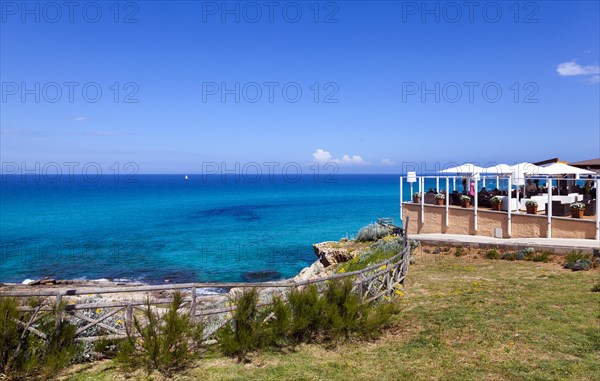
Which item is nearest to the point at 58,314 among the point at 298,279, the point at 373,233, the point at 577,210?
the point at 298,279

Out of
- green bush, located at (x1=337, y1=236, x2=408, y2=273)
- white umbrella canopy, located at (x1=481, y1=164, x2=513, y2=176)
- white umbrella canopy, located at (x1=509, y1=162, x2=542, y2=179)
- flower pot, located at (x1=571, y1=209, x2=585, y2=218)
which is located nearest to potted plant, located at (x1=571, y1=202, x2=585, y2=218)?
flower pot, located at (x1=571, y1=209, x2=585, y2=218)

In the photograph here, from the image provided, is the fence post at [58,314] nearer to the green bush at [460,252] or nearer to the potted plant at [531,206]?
the green bush at [460,252]

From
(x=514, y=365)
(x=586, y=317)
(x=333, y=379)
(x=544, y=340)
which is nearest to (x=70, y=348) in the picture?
(x=333, y=379)

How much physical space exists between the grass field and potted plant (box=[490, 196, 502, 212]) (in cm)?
831

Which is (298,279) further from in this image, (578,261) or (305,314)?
(305,314)

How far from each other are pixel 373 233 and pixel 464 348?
15.4 metres

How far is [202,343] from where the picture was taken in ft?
26.0

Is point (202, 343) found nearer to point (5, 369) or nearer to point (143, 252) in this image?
point (5, 369)

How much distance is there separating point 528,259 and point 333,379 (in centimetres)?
1194

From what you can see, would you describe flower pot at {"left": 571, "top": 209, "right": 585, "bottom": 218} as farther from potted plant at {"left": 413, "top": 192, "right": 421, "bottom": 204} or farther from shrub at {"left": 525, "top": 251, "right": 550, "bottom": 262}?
potted plant at {"left": 413, "top": 192, "right": 421, "bottom": 204}

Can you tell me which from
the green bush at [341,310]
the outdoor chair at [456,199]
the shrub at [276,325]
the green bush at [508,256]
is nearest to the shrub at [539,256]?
the green bush at [508,256]

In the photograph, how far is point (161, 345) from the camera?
7207mm

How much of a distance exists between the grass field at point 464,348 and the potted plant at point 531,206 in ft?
24.0

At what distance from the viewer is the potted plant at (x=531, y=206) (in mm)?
18641
